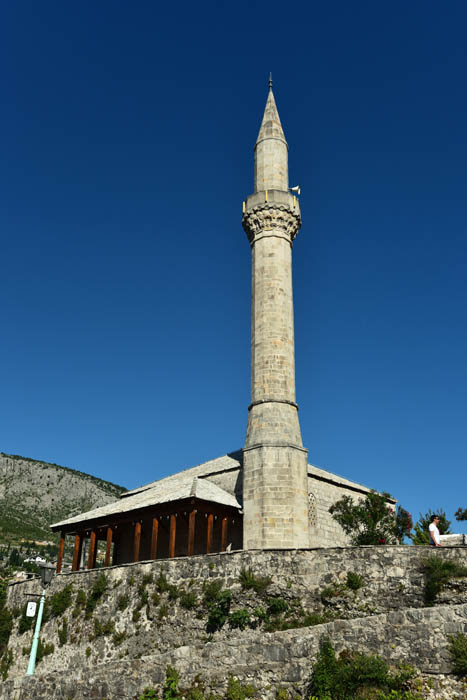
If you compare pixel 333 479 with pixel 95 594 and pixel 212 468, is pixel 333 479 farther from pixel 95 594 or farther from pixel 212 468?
pixel 95 594

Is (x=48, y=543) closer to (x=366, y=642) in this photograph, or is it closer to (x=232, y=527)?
(x=232, y=527)

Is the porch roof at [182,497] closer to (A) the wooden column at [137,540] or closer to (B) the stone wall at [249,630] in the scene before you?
(A) the wooden column at [137,540]

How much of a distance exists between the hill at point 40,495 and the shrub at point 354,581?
266 ft

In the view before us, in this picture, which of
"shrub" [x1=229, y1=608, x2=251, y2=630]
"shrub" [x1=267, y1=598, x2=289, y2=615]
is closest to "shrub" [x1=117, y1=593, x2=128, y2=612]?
"shrub" [x1=229, y1=608, x2=251, y2=630]

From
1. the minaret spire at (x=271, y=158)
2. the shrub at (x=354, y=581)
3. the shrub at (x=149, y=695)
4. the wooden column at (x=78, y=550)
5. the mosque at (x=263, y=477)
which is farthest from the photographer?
the minaret spire at (x=271, y=158)

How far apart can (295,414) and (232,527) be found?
5.91m

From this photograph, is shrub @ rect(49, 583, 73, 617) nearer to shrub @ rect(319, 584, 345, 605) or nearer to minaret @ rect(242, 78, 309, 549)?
minaret @ rect(242, 78, 309, 549)

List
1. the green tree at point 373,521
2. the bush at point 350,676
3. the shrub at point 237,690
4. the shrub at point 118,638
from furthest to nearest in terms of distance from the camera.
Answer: the green tree at point 373,521
the shrub at point 118,638
the shrub at point 237,690
the bush at point 350,676

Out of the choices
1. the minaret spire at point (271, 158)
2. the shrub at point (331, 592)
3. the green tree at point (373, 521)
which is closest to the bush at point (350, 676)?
the shrub at point (331, 592)

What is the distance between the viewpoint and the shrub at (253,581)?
63.3ft

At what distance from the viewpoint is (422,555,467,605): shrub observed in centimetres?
1681

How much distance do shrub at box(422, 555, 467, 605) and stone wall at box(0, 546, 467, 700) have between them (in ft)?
0.56

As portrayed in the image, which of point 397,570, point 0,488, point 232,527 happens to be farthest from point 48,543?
point 397,570

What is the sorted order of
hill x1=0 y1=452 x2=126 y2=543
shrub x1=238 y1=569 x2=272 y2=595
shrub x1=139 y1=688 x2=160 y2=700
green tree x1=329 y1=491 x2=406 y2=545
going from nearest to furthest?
1. shrub x1=139 y1=688 x2=160 y2=700
2. shrub x1=238 y1=569 x2=272 y2=595
3. green tree x1=329 y1=491 x2=406 y2=545
4. hill x1=0 y1=452 x2=126 y2=543
